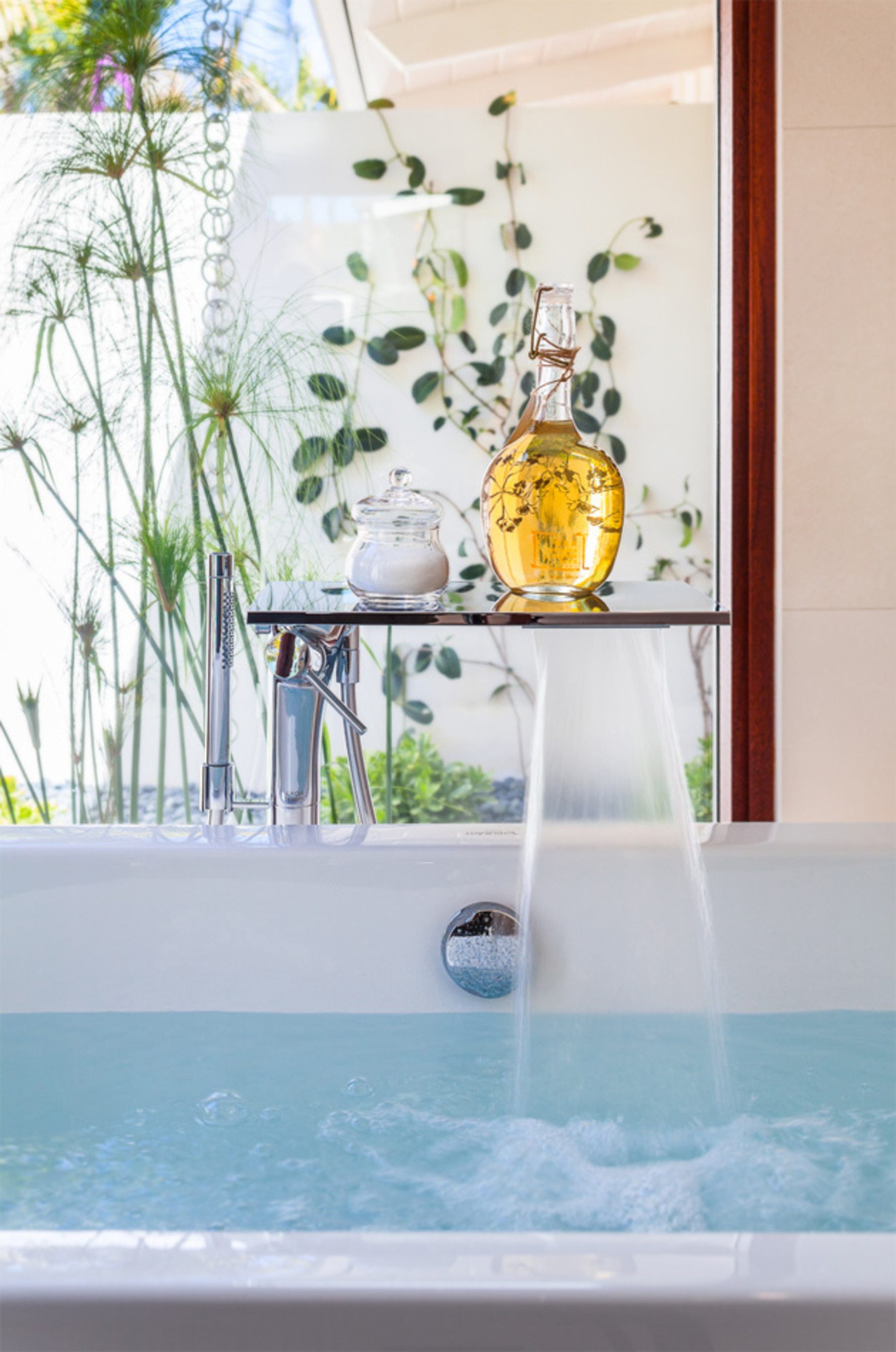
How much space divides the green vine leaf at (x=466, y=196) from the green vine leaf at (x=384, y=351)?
0.89 ft

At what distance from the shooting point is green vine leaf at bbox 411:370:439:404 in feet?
7.63

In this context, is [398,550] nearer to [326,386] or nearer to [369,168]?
[326,386]

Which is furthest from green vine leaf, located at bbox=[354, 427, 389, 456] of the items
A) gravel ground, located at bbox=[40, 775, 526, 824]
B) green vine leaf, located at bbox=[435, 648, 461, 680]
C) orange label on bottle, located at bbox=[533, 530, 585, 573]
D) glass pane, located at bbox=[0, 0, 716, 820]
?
orange label on bottle, located at bbox=[533, 530, 585, 573]

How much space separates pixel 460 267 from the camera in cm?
228

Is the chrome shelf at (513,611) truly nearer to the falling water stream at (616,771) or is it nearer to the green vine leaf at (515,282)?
the falling water stream at (616,771)

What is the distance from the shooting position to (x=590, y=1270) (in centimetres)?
62

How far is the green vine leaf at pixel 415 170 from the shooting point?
2254 millimetres

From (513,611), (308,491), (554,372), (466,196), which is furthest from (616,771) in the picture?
(466,196)

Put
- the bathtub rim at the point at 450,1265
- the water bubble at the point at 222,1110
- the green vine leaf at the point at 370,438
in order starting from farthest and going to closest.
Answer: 1. the green vine leaf at the point at 370,438
2. the water bubble at the point at 222,1110
3. the bathtub rim at the point at 450,1265

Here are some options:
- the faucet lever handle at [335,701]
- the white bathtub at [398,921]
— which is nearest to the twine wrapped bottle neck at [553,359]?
the faucet lever handle at [335,701]

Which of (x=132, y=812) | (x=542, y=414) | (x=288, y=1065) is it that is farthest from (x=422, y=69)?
(x=288, y=1065)

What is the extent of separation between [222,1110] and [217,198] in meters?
1.64

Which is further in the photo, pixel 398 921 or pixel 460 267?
pixel 460 267

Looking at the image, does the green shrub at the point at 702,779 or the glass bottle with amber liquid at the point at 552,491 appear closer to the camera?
the glass bottle with amber liquid at the point at 552,491
